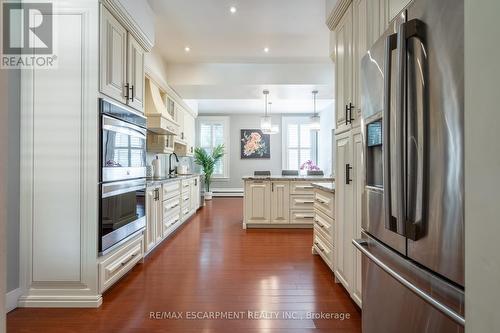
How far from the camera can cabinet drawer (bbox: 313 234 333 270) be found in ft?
8.33

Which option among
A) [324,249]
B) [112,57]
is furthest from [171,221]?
[112,57]

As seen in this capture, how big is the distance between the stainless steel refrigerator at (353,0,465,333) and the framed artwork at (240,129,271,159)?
7924 millimetres

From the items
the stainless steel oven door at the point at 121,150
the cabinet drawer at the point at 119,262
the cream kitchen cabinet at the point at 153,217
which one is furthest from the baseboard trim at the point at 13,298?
the cream kitchen cabinet at the point at 153,217

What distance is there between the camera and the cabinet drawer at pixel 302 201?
14.3ft

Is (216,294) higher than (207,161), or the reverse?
(207,161)

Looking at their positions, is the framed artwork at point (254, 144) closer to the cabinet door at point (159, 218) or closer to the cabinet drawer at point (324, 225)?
the cabinet door at point (159, 218)

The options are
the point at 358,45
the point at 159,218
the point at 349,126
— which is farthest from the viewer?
the point at 159,218

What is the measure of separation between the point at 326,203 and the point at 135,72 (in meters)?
2.41

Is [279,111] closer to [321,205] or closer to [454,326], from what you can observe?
[321,205]

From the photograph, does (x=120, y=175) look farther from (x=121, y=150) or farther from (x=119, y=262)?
(x=119, y=262)

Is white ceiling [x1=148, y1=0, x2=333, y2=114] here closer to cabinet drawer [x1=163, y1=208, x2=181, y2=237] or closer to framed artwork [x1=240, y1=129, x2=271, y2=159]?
cabinet drawer [x1=163, y1=208, x2=181, y2=237]

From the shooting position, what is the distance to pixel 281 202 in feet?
14.3

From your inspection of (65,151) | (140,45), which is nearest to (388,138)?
(65,151)

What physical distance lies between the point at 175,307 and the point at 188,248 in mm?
1421
